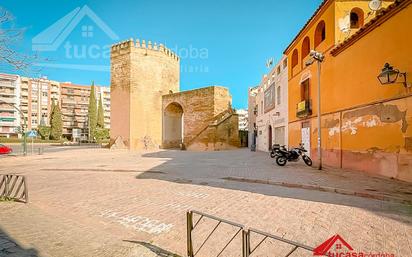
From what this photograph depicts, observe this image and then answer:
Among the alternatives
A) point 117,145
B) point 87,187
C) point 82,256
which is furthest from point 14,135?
point 82,256

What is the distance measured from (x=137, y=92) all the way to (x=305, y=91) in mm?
21263

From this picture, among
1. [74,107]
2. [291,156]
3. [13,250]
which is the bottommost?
[13,250]

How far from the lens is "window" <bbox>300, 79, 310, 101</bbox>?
13414 millimetres

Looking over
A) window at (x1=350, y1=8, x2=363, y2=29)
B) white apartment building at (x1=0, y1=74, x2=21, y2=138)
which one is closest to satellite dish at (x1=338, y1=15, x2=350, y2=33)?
window at (x1=350, y1=8, x2=363, y2=29)

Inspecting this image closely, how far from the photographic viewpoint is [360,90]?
8.67 m

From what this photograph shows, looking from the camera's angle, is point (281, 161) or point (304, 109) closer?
point (281, 161)

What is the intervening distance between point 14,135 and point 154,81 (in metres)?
53.9

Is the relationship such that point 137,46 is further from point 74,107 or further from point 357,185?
point 74,107

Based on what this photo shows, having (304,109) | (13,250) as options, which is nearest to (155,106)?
(304,109)

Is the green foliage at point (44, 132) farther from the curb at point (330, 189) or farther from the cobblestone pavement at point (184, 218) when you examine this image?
the curb at point (330, 189)

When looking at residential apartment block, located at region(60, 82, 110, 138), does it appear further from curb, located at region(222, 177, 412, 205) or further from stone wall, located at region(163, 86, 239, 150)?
curb, located at region(222, 177, 412, 205)

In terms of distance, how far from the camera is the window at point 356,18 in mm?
11103

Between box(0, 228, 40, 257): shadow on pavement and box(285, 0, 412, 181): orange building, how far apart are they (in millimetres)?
8676

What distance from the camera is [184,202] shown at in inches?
214
